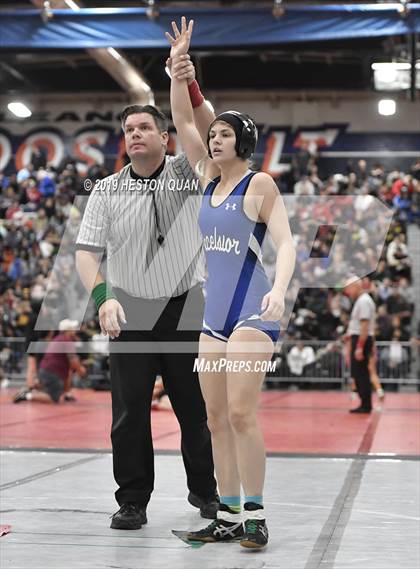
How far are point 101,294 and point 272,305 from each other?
1016 mm

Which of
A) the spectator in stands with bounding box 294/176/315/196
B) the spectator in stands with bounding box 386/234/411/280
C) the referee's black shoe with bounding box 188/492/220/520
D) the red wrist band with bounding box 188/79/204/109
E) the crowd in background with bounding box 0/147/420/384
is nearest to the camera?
the red wrist band with bounding box 188/79/204/109

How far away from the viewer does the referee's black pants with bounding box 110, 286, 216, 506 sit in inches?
193

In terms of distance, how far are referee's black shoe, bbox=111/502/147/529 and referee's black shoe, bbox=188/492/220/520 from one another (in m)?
0.36

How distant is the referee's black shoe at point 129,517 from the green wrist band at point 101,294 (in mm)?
974

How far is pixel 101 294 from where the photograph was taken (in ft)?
15.3

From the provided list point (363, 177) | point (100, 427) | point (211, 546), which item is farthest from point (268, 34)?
point (211, 546)

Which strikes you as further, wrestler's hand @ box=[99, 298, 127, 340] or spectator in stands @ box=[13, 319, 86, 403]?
spectator in stands @ box=[13, 319, 86, 403]

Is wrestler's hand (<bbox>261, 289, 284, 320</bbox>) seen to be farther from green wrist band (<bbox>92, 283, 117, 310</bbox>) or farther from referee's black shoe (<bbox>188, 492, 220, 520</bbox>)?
referee's black shoe (<bbox>188, 492, 220, 520</bbox>)

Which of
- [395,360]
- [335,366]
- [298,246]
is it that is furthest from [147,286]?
[298,246]

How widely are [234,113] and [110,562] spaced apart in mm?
1980

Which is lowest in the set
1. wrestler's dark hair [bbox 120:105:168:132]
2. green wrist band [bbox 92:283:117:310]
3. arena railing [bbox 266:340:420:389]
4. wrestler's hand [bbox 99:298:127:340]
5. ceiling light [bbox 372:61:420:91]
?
arena railing [bbox 266:340:420:389]

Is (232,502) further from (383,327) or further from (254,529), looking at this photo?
(383,327)

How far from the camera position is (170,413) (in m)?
12.6

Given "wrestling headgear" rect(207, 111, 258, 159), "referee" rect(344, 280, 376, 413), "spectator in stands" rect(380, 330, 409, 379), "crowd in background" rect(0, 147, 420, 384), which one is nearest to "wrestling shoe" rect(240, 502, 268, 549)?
"wrestling headgear" rect(207, 111, 258, 159)
